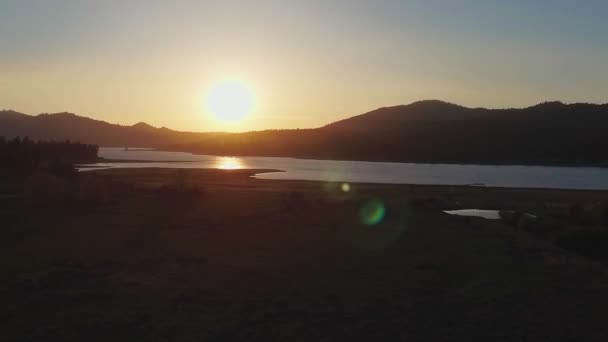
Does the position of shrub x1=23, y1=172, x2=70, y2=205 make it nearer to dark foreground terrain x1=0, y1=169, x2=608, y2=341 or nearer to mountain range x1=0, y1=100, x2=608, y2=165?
dark foreground terrain x1=0, y1=169, x2=608, y2=341

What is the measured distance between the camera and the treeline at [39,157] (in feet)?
162

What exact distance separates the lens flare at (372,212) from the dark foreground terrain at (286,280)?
1.77 ft

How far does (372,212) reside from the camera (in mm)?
33156

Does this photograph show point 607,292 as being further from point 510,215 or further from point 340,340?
point 510,215

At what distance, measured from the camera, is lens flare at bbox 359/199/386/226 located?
29.1 meters

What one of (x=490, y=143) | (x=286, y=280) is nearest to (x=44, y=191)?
(x=286, y=280)

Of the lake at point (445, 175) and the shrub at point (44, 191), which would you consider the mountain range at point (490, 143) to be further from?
the shrub at point (44, 191)

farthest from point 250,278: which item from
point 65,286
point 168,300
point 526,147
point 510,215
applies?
point 526,147

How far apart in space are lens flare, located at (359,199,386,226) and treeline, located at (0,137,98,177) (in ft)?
76.9

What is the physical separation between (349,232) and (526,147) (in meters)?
128

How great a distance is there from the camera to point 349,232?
24.9 meters

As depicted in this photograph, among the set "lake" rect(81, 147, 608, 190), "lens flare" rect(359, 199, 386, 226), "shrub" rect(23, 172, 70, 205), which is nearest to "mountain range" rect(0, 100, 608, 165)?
"lake" rect(81, 147, 608, 190)

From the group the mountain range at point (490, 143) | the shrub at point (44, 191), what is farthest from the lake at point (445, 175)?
the shrub at point (44, 191)

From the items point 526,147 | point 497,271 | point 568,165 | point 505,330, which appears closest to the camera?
point 505,330
